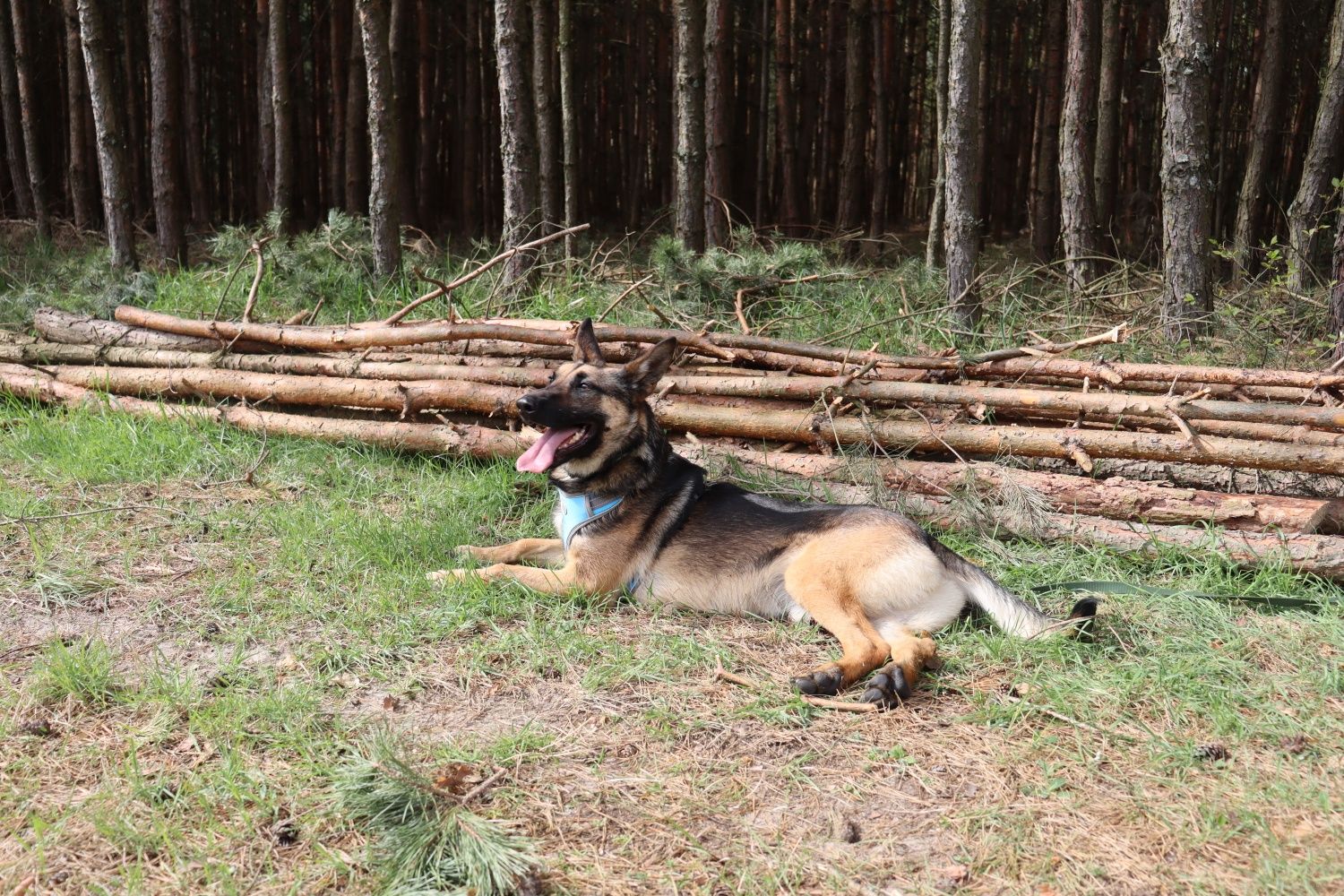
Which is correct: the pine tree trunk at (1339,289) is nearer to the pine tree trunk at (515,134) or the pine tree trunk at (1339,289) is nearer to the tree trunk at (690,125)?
the tree trunk at (690,125)

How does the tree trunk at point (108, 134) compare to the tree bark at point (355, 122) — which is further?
the tree bark at point (355, 122)

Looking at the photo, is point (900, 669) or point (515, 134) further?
point (515, 134)

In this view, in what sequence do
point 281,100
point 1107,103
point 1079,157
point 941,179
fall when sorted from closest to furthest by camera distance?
1. point 1079,157
2. point 941,179
3. point 1107,103
4. point 281,100

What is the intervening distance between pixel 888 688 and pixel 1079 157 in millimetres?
5870

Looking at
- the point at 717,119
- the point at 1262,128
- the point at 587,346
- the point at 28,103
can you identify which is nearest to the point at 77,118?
the point at 28,103

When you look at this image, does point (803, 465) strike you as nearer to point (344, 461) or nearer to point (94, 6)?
point (344, 461)

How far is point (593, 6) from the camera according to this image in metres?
15.5

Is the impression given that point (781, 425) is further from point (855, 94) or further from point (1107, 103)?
point (855, 94)

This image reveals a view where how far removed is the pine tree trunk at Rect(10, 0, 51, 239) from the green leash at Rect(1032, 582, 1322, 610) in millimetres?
12207

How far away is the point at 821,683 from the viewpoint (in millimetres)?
3451

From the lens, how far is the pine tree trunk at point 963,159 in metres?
6.82

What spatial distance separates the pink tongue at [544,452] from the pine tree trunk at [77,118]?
10.6m

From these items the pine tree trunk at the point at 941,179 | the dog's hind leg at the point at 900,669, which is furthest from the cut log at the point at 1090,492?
the pine tree trunk at the point at 941,179

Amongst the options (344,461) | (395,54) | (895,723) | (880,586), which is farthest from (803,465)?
(395,54)
